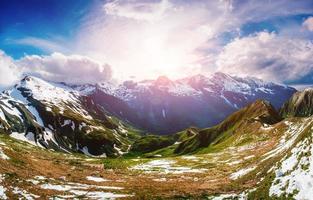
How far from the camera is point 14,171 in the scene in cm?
6022

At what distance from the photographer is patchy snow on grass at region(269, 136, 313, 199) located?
38562mm

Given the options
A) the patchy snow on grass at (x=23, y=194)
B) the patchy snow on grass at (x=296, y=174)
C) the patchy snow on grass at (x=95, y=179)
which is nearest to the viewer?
the patchy snow on grass at (x=296, y=174)

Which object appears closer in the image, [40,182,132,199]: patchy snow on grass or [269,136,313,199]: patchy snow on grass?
[269,136,313,199]: patchy snow on grass

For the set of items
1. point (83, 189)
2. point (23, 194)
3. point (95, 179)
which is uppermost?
point (23, 194)

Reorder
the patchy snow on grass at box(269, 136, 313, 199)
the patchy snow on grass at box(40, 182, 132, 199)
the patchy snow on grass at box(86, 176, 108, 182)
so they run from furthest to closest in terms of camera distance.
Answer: the patchy snow on grass at box(86, 176, 108, 182) < the patchy snow on grass at box(40, 182, 132, 199) < the patchy snow on grass at box(269, 136, 313, 199)

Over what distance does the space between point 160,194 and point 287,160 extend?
19327 mm

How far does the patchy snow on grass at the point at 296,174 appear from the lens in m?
38.6

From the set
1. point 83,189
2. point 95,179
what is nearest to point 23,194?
point 83,189

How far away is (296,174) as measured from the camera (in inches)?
1663

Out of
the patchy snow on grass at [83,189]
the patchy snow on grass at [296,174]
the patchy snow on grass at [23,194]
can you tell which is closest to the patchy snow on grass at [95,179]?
the patchy snow on grass at [83,189]

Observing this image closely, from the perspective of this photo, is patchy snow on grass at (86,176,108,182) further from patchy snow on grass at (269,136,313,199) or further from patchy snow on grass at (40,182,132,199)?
patchy snow on grass at (269,136,313,199)

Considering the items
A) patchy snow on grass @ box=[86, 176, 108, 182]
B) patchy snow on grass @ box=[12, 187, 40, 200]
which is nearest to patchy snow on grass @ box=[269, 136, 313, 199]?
patchy snow on grass @ box=[12, 187, 40, 200]

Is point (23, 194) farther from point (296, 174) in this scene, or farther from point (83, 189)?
point (296, 174)

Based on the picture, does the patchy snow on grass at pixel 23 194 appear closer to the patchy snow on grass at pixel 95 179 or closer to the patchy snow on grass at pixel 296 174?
the patchy snow on grass at pixel 95 179
